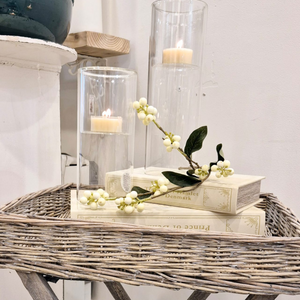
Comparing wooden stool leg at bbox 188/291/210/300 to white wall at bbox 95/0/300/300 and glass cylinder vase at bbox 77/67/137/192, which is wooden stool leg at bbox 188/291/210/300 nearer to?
white wall at bbox 95/0/300/300

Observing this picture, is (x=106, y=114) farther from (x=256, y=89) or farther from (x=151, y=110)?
(x=256, y=89)

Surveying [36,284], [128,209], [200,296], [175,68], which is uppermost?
[175,68]

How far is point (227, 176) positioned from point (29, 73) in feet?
1.58

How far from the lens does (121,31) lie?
0.85m

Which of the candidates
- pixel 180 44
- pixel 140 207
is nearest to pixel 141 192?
pixel 140 207

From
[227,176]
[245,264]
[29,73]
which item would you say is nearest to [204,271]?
[245,264]

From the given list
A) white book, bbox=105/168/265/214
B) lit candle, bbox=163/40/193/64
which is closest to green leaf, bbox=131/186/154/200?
white book, bbox=105/168/265/214

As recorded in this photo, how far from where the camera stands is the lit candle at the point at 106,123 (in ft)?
1.73

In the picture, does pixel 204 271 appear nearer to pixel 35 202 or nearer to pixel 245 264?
pixel 245 264

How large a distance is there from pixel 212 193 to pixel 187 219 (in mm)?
54

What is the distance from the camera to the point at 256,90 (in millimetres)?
639

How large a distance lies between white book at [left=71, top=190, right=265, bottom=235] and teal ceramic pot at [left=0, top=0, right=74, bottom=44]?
0.34 metres

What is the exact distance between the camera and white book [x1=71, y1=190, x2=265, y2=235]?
1.46ft

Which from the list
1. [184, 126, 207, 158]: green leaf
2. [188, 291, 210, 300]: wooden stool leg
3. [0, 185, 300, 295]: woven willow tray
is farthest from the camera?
[188, 291, 210, 300]: wooden stool leg
